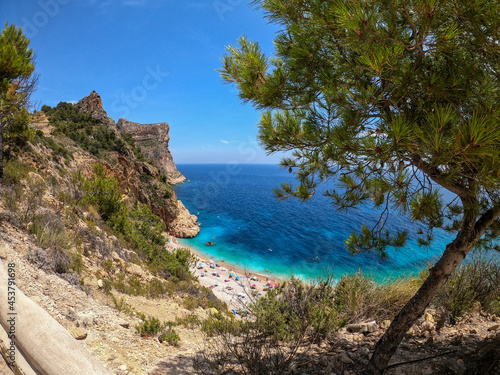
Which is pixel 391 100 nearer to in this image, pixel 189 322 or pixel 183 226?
pixel 189 322

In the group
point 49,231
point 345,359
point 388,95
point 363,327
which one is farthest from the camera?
point 49,231

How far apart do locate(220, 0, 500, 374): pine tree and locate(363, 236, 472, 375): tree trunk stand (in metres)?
0.01

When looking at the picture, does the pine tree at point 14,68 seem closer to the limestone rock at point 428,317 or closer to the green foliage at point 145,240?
the green foliage at point 145,240

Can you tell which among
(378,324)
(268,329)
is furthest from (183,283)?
(378,324)

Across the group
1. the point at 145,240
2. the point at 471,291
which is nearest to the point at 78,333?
the point at 471,291

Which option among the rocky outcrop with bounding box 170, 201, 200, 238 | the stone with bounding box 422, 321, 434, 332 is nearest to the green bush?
the stone with bounding box 422, 321, 434, 332

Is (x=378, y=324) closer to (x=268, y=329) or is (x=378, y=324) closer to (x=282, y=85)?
(x=268, y=329)

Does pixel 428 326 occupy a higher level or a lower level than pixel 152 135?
lower

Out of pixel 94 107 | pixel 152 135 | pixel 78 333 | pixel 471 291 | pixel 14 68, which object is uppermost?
pixel 152 135

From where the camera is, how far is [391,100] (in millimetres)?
1757

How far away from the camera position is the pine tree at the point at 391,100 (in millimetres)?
1496

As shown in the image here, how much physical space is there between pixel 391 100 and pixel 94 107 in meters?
33.7

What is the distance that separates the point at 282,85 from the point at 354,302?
3.87 m

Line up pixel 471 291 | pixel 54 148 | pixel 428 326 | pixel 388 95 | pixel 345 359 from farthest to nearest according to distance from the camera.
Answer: pixel 54 148 → pixel 471 291 → pixel 428 326 → pixel 345 359 → pixel 388 95
